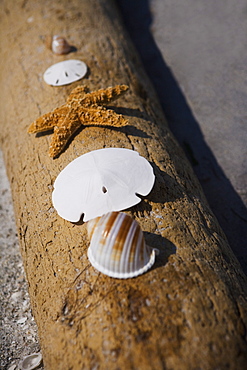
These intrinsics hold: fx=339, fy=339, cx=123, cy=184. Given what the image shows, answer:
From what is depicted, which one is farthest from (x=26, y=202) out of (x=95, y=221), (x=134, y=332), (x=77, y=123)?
(x=134, y=332)

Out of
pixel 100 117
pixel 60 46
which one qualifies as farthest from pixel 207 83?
pixel 100 117

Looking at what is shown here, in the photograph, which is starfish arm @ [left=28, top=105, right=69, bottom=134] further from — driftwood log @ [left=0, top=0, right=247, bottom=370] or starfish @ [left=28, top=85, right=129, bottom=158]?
driftwood log @ [left=0, top=0, right=247, bottom=370]

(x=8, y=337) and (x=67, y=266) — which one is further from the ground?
(x=67, y=266)

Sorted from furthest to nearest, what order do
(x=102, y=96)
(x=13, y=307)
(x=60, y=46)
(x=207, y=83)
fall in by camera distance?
(x=207, y=83) < (x=60, y=46) < (x=102, y=96) < (x=13, y=307)

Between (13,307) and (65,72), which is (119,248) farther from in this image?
(65,72)

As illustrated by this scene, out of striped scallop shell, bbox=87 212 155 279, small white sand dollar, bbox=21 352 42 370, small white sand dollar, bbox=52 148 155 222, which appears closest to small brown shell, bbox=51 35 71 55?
small white sand dollar, bbox=52 148 155 222

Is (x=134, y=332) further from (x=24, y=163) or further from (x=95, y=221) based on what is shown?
(x=24, y=163)
